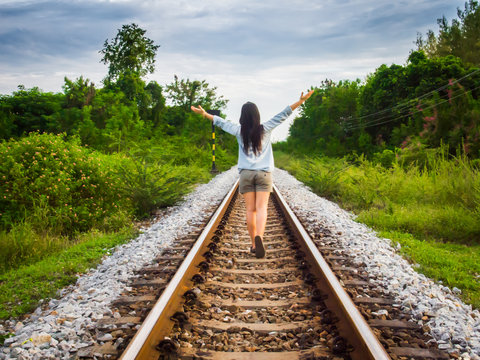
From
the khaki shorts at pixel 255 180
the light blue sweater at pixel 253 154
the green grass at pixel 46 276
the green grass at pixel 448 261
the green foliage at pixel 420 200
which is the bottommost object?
the green grass at pixel 46 276

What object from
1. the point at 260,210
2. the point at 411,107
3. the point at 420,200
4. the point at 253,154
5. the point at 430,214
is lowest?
the point at 430,214

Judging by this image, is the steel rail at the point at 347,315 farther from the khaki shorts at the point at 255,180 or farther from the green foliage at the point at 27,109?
the green foliage at the point at 27,109

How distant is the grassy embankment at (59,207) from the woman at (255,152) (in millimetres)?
2275

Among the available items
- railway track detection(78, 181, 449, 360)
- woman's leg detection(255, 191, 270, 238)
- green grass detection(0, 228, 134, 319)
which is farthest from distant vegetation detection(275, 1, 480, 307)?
green grass detection(0, 228, 134, 319)

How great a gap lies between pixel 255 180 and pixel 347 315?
2.04 metres

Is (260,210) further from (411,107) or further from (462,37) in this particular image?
(462,37)

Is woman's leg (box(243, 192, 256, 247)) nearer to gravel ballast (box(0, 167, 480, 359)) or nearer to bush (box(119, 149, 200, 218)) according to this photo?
gravel ballast (box(0, 167, 480, 359))

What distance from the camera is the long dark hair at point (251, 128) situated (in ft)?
13.5

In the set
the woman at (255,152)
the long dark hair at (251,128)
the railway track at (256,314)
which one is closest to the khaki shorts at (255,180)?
the woman at (255,152)

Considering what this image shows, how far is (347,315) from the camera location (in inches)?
107

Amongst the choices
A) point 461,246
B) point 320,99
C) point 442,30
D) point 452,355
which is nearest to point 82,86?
point 461,246

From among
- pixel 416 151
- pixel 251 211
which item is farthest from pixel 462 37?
pixel 251 211

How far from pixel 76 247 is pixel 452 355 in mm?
4967

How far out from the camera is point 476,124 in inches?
734
